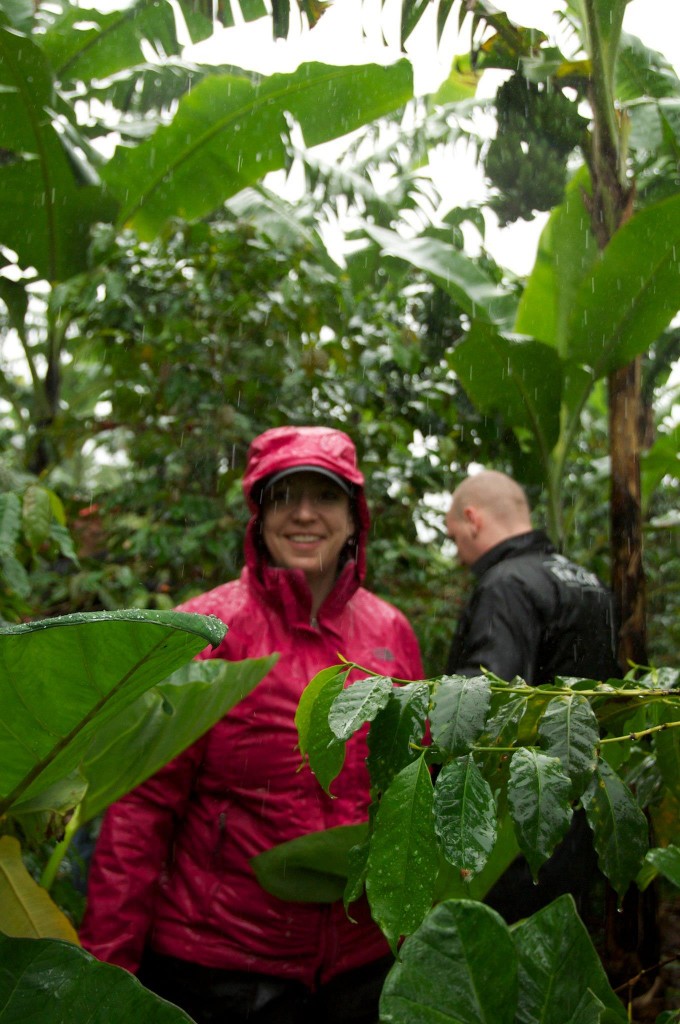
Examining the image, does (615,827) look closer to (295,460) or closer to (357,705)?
(357,705)

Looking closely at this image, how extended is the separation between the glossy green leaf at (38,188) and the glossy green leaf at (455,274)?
4.39 ft

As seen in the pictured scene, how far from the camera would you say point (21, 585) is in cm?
232

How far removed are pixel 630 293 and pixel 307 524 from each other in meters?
1.37

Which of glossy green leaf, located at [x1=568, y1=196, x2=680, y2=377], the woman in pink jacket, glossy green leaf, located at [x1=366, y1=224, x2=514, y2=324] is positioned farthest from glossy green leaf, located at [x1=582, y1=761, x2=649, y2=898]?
glossy green leaf, located at [x1=366, y1=224, x2=514, y2=324]

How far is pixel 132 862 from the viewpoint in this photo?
75.0 inches

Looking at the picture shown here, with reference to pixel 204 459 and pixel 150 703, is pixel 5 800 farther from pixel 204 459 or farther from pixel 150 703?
pixel 204 459

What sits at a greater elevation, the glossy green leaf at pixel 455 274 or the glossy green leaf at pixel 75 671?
the glossy green leaf at pixel 455 274

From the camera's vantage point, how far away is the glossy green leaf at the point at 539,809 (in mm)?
753

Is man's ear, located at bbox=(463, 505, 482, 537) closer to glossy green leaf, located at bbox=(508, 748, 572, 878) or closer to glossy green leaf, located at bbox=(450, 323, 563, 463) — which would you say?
glossy green leaf, located at bbox=(450, 323, 563, 463)

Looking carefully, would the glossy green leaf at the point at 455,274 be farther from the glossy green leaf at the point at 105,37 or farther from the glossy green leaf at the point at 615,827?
the glossy green leaf at the point at 615,827

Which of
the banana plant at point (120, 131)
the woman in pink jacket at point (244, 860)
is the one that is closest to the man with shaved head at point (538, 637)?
the woman in pink jacket at point (244, 860)

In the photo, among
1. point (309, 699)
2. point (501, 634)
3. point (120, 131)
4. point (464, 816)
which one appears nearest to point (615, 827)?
point (464, 816)

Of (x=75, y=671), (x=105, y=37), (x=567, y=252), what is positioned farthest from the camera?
(x=105, y=37)

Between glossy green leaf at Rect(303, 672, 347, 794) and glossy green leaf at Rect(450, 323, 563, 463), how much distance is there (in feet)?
7.42
